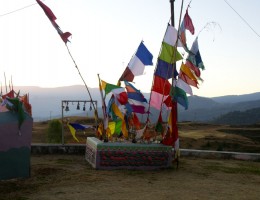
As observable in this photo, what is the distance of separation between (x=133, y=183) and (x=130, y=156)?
2.27m

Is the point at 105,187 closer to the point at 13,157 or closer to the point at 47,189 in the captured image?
the point at 47,189

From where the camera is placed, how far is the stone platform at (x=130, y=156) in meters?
12.3

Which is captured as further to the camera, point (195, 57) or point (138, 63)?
point (138, 63)

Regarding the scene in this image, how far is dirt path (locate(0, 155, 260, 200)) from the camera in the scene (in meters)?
8.81

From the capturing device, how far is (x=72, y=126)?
49.6 feet

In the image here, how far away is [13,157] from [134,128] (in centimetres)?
559

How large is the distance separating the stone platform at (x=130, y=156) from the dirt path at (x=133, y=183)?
14.2 inches

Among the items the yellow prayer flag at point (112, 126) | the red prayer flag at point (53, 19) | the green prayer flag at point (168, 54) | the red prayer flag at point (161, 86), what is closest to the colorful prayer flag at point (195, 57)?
the green prayer flag at point (168, 54)

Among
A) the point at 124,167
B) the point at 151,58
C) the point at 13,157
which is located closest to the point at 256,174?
the point at 124,167

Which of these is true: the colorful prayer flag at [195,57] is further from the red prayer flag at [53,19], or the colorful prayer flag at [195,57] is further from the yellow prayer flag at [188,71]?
the red prayer flag at [53,19]

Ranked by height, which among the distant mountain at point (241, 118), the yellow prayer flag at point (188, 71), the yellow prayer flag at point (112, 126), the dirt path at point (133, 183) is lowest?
the distant mountain at point (241, 118)

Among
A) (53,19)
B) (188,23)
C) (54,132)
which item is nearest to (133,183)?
(53,19)

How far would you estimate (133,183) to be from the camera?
10.2 metres

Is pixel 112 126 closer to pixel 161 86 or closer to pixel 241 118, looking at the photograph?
pixel 161 86
